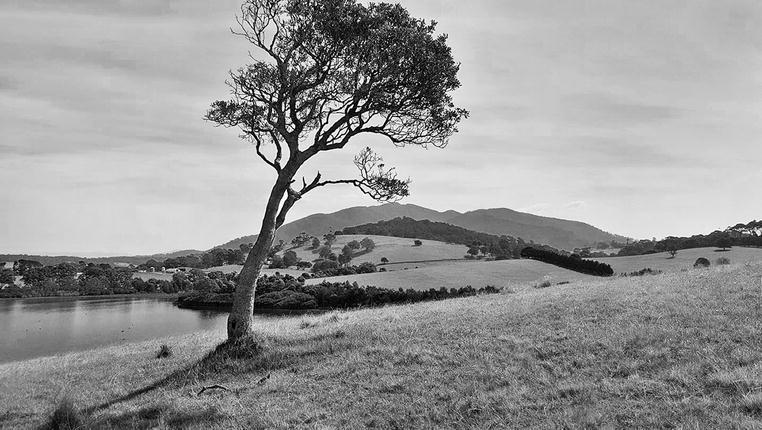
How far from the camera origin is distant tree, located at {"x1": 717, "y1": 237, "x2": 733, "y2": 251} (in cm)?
8321

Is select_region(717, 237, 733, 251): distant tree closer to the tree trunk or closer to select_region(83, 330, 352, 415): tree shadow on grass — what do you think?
select_region(83, 330, 352, 415): tree shadow on grass

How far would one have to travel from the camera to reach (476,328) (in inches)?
572

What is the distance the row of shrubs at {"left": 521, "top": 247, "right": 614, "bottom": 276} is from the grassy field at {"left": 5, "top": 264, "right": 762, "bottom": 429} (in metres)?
66.7

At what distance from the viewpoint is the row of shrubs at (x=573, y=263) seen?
7962 cm

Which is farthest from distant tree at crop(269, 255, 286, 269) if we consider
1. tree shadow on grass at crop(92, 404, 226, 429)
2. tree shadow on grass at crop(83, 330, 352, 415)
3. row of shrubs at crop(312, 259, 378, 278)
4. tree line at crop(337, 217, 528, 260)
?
tree shadow on grass at crop(92, 404, 226, 429)

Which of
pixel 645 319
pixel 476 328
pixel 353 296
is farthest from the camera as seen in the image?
pixel 353 296

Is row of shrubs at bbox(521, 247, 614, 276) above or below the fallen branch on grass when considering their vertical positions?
above

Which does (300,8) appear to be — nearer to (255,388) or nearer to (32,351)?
(255,388)

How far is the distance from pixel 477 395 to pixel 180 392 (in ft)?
26.1

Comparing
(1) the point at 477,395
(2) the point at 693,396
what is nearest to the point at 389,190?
(1) the point at 477,395

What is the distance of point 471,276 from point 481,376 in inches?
2786

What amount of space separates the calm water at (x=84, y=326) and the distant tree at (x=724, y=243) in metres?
87.3

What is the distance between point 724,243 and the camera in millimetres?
85250

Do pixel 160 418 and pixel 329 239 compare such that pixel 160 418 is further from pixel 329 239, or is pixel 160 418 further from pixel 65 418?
pixel 329 239
